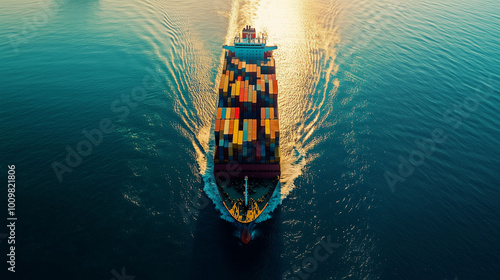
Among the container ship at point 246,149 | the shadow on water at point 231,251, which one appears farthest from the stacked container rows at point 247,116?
the shadow on water at point 231,251

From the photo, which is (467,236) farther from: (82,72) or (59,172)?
(82,72)

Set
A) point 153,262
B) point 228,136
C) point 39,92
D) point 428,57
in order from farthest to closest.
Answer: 1. point 428,57
2. point 39,92
3. point 228,136
4. point 153,262

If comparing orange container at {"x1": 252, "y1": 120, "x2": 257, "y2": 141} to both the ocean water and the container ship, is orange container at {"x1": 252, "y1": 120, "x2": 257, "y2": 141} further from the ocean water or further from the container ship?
the ocean water

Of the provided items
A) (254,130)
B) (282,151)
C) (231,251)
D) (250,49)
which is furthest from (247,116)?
(231,251)

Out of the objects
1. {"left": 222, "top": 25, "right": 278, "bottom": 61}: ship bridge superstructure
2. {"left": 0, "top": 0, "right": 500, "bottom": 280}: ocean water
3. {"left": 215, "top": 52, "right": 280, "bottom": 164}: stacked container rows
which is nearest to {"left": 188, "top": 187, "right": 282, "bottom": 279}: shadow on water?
{"left": 0, "top": 0, "right": 500, "bottom": 280}: ocean water

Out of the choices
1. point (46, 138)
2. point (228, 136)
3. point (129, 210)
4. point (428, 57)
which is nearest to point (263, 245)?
point (228, 136)

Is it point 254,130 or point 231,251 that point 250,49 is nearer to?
point 254,130
